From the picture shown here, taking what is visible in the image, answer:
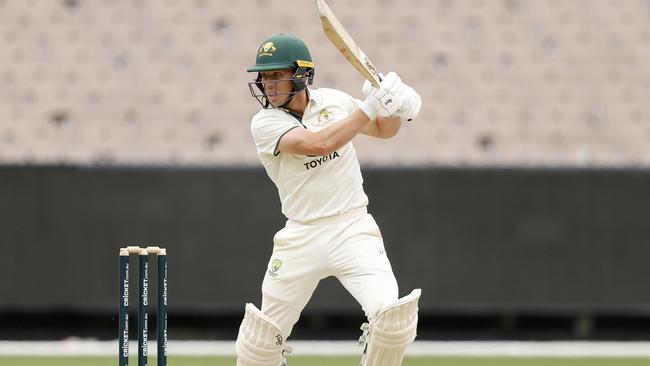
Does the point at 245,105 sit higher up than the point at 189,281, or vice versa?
the point at 245,105

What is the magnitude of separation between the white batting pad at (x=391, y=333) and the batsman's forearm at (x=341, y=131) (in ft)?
2.13

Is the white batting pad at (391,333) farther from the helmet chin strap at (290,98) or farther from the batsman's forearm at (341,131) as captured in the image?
the helmet chin strap at (290,98)

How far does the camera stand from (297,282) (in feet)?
15.5

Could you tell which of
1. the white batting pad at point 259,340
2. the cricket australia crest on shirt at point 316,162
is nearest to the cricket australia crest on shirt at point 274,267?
the white batting pad at point 259,340

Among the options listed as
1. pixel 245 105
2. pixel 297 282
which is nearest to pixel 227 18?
pixel 245 105

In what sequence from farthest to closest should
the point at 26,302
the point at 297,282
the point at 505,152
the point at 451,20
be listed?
the point at 451,20 < the point at 505,152 < the point at 26,302 < the point at 297,282

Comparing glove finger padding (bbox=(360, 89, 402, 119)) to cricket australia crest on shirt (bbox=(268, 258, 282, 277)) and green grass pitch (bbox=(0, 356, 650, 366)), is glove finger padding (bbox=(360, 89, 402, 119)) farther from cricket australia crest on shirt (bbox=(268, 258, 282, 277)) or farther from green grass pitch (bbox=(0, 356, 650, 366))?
green grass pitch (bbox=(0, 356, 650, 366))

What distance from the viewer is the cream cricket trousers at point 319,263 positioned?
4.68 m

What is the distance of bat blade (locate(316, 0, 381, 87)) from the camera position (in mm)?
4348

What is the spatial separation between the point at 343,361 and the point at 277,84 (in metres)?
3.11

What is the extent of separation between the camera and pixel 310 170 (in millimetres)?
4766

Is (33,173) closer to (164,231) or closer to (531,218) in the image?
(164,231)

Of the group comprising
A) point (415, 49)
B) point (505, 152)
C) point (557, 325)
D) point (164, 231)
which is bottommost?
point (557, 325)

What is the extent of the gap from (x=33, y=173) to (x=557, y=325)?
415 cm
